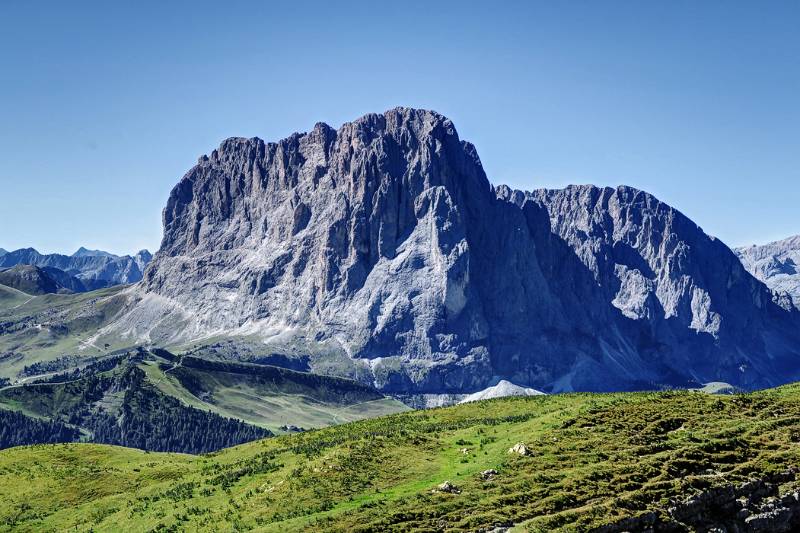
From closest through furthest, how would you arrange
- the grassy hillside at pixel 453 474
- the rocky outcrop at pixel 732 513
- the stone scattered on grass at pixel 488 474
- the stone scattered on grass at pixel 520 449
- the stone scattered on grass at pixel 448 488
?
the rocky outcrop at pixel 732 513 < the grassy hillside at pixel 453 474 < the stone scattered on grass at pixel 448 488 < the stone scattered on grass at pixel 488 474 < the stone scattered on grass at pixel 520 449

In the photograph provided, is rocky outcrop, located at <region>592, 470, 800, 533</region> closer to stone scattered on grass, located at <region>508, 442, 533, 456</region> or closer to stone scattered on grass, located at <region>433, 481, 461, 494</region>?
stone scattered on grass, located at <region>433, 481, 461, 494</region>

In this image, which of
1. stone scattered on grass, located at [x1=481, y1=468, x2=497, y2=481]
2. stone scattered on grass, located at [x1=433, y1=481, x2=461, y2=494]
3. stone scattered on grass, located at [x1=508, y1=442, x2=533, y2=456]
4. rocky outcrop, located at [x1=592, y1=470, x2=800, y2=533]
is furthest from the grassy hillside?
rocky outcrop, located at [x1=592, y1=470, x2=800, y2=533]

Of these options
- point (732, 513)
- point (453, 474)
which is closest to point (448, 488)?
point (453, 474)

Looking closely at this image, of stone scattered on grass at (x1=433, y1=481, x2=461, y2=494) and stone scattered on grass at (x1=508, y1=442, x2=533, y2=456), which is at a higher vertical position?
stone scattered on grass at (x1=508, y1=442, x2=533, y2=456)

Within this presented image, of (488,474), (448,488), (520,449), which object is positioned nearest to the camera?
(448,488)

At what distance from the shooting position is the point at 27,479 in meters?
105

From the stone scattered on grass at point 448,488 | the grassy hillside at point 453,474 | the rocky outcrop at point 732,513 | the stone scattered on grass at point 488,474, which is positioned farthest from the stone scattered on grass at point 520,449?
the rocky outcrop at point 732,513

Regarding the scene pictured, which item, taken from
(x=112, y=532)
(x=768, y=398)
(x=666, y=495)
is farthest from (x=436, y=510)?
(x=768, y=398)

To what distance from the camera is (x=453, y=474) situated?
7806 cm

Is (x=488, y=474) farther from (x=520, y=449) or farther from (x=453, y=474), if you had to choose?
(x=520, y=449)

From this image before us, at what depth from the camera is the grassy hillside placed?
65312 mm

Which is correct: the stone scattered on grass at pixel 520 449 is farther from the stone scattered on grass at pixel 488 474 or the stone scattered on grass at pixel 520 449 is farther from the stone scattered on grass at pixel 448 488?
the stone scattered on grass at pixel 448 488

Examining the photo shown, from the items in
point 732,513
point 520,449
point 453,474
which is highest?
point 520,449

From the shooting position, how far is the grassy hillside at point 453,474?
65312 millimetres
